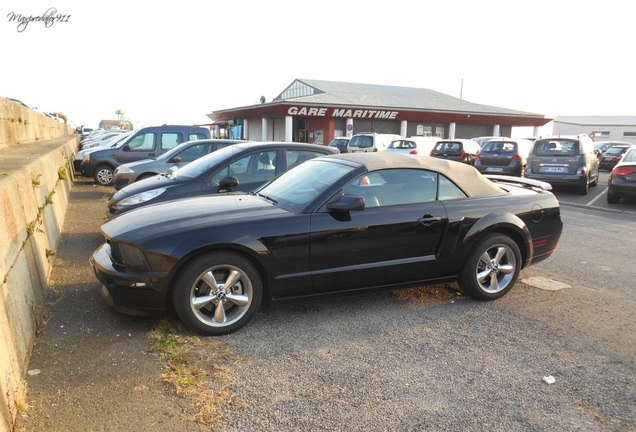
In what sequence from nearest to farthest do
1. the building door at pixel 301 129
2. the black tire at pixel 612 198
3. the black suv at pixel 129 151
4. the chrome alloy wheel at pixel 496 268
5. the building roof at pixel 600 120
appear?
the chrome alloy wheel at pixel 496 268
the black tire at pixel 612 198
the black suv at pixel 129 151
the building door at pixel 301 129
the building roof at pixel 600 120

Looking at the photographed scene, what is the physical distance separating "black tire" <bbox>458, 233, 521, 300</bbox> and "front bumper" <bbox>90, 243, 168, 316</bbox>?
9.58 ft

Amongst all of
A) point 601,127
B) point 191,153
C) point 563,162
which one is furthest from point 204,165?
point 601,127

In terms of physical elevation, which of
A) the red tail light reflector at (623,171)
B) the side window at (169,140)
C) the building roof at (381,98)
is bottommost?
the red tail light reflector at (623,171)

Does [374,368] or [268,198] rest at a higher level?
[268,198]

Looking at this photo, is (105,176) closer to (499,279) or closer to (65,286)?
(65,286)

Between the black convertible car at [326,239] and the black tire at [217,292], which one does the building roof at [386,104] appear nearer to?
the black convertible car at [326,239]

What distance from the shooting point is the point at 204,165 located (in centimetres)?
714

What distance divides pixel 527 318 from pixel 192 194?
14.7 feet

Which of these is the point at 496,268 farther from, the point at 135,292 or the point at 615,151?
the point at 615,151

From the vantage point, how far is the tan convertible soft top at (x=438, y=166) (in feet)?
15.8

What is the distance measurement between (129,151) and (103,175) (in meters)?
1.07

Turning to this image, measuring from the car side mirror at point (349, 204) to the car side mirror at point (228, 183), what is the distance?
8.57 ft

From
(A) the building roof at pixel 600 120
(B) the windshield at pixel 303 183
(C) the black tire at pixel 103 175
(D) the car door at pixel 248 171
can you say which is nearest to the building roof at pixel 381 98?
(C) the black tire at pixel 103 175

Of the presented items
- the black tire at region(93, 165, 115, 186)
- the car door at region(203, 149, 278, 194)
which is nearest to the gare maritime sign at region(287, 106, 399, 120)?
the black tire at region(93, 165, 115, 186)
